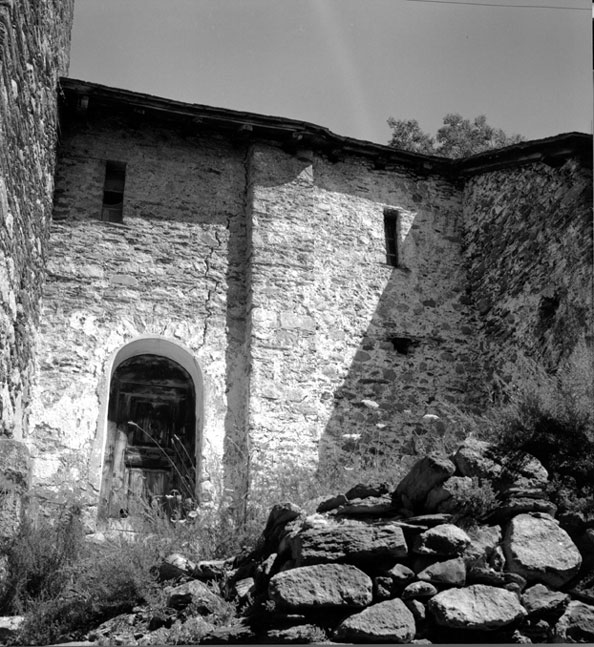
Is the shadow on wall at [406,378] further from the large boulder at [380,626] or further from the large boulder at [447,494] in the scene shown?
the large boulder at [380,626]

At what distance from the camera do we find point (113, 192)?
37.2ft

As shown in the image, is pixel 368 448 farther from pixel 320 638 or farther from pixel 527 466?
pixel 320 638

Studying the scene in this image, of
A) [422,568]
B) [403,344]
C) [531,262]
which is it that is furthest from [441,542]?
[531,262]

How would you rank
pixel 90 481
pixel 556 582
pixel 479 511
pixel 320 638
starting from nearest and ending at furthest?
pixel 320 638, pixel 556 582, pixel 479 511, pixel 90 481

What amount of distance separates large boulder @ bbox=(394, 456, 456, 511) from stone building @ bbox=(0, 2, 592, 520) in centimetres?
277

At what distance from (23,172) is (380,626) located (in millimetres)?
5679

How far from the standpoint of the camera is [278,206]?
11.5 meters

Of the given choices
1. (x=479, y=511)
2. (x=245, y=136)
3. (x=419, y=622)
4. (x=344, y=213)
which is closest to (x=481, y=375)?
(x=344, y=213)

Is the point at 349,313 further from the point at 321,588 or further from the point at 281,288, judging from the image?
the point at 321,588

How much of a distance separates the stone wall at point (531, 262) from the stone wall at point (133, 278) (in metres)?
3.49

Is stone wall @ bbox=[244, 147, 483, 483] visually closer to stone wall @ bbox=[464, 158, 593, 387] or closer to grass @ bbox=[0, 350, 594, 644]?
stone wall @ bbox=[464, 158, 593, 387]

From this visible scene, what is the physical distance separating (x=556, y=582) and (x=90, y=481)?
209 inches

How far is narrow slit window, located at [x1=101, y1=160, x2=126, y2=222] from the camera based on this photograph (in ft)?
36.5

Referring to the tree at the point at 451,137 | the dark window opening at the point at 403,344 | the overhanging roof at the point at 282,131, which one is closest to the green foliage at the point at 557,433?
the dark window opening at the point at 403,344
